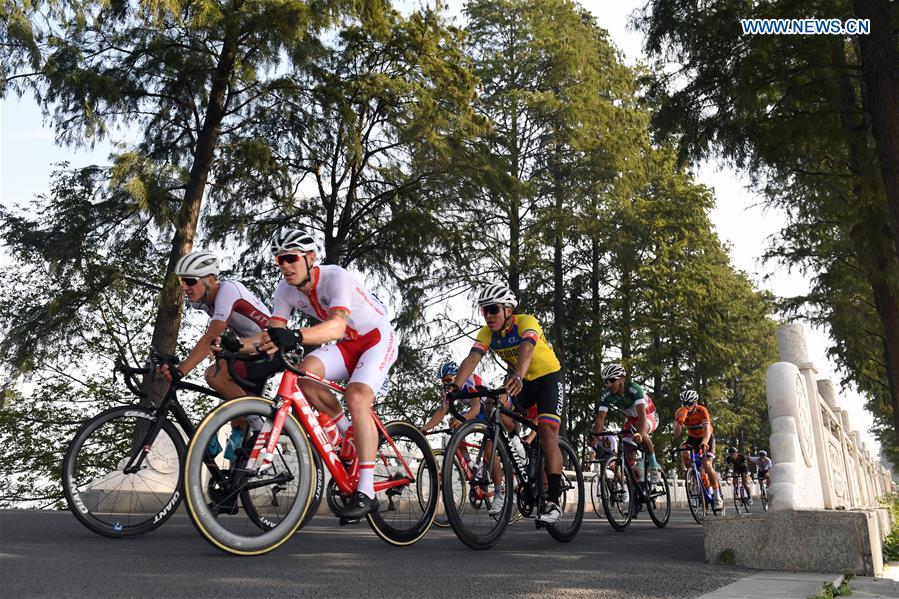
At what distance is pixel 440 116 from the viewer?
65.2 ft

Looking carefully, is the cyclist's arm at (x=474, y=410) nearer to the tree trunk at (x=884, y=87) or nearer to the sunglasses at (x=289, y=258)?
the sunglasses at (x=289, y=258)

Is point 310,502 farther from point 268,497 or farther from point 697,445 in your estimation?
point 697,445

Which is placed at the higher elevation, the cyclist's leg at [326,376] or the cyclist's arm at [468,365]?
the cyclist's arm at [468,365]

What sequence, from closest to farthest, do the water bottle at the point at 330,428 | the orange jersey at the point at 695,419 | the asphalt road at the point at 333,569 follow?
the asphalt road at the point at 333,569 → the water bottle at the point at 330,428 → the orange jersey at the point at 695,419

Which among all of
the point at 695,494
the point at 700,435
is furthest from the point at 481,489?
the point at 700,435

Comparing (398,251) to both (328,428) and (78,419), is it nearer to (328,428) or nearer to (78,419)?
(78,419)

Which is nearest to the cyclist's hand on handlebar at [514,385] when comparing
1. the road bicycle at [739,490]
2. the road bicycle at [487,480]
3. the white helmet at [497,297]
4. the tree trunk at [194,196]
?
the road bicycle at [487,480]

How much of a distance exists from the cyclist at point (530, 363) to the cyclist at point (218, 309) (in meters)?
1.62

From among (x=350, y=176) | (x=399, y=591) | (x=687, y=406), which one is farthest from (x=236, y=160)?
(x=399, y=591)

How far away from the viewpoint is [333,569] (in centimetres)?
491

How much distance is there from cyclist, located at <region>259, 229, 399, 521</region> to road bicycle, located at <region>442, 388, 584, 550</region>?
33.5 inches

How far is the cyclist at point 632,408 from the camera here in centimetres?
1085

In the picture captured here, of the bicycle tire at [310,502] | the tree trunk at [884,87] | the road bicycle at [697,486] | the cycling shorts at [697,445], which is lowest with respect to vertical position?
the bicycle tire at [310,502]

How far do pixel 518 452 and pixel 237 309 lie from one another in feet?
8.50
